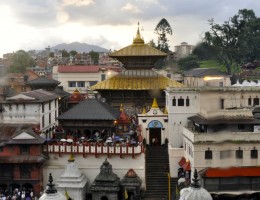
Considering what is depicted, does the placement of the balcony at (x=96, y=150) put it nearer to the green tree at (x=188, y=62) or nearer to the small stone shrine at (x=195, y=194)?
the small stone shrine at (x=195, y=194)

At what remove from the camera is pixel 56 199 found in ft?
56.9

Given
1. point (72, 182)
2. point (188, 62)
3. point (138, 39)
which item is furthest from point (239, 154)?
point (188, 62)

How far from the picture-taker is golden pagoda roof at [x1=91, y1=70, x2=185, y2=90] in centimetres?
5038

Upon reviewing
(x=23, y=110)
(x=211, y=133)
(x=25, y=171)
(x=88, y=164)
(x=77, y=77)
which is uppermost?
(x=77, y=77)

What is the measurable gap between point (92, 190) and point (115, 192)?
5.00 ft

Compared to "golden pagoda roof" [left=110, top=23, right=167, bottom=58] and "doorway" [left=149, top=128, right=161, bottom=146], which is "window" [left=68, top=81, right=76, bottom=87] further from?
"doorway" [left=149, top=128, right=161, bottom=146]

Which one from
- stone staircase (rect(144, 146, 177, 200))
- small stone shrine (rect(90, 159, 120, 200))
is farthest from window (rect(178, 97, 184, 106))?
small stone shrine (rect(90, 159, 120, 200))

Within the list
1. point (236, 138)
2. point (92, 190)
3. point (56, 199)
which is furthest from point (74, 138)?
point (56, 199)

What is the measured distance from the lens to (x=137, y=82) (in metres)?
51.0

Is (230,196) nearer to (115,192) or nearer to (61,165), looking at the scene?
(115,192)

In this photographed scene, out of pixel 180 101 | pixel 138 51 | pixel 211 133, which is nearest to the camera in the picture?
pixel 211 133

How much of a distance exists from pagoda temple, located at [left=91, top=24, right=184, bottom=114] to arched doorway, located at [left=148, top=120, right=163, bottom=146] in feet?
27.9

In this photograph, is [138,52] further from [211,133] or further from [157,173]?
[211,133]

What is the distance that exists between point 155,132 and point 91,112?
537 centimetres
